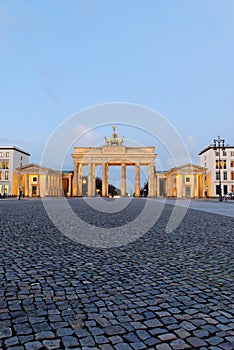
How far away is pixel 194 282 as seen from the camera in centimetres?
455

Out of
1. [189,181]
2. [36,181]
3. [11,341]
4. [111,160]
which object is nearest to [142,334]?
[11,341]

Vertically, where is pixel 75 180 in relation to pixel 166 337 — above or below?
above

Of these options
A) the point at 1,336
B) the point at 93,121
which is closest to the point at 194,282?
the point at 1,336

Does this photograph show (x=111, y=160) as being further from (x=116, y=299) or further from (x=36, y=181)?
(x=116, y=299)

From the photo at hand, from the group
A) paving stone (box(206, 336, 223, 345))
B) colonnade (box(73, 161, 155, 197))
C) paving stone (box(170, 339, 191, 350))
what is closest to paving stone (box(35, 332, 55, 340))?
paving stone (box(170, 339, 191, 350))

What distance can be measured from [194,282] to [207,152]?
99489mm

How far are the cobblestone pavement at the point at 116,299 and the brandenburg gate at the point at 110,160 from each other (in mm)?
76559

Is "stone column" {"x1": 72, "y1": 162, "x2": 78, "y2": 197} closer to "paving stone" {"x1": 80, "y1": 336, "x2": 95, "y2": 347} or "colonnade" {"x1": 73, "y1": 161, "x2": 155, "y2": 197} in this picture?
"colonnade" {"x1": 73, "y1": 161, "x2": 155, "y2": 197}

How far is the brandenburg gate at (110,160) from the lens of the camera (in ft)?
274

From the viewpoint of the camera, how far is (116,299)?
3.80m

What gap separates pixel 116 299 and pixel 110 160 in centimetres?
7966

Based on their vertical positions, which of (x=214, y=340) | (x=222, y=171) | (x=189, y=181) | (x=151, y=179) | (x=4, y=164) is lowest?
(x=214, y=340)

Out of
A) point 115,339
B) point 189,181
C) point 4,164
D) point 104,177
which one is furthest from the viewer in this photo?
point 4,164

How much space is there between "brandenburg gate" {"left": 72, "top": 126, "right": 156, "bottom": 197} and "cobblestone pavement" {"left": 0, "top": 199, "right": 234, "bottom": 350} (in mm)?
76559
